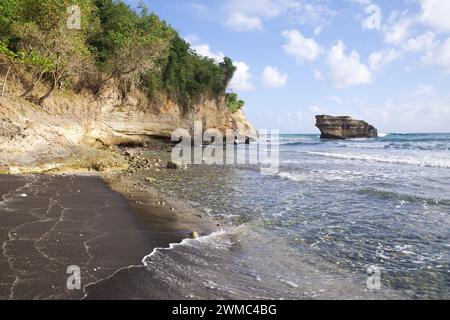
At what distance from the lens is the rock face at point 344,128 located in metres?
68.6

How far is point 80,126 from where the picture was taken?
19859mm

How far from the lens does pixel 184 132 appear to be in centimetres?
3638

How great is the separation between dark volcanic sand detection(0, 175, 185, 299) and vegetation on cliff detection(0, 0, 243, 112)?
9355 mm

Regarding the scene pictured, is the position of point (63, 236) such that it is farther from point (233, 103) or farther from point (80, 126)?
point (233, 103)

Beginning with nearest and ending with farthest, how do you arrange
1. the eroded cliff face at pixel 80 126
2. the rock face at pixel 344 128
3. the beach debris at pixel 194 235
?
1. the beach debris at pixel 194 235
2. the eroded cliff face at pixel 80 126
3. the rock face at pixel 344 128

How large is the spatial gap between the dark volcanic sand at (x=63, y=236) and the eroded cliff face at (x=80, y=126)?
337 cm

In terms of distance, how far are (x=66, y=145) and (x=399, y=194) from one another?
44.9 feet

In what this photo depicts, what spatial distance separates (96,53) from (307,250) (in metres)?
22.3
